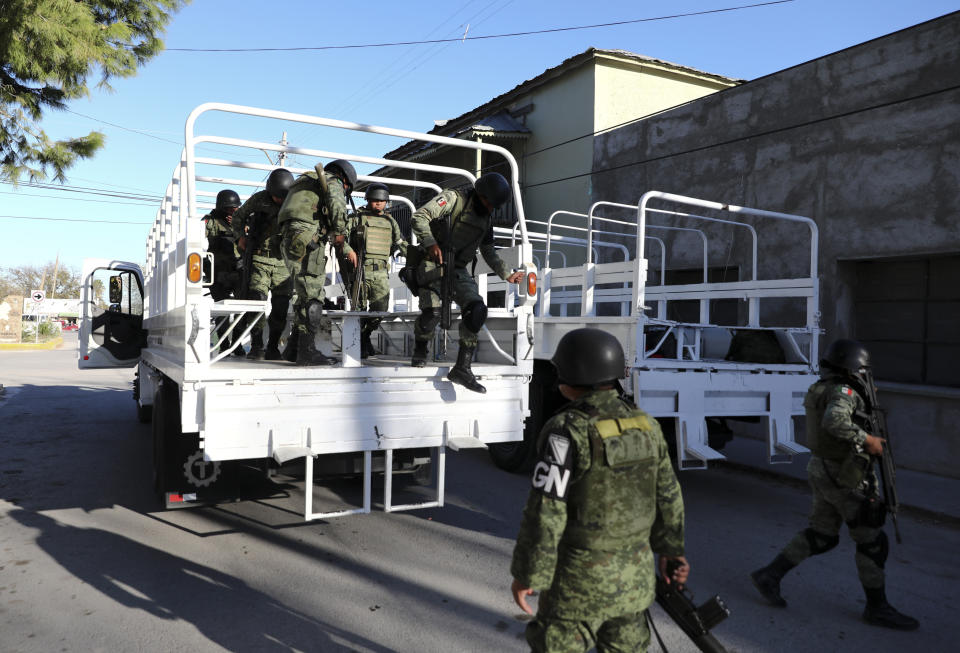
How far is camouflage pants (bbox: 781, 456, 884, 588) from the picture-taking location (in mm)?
3580

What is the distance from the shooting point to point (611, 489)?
2.06 m

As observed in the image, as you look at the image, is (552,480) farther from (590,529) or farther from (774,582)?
(774,582)

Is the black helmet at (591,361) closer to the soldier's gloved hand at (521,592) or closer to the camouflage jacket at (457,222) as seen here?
the soldier's gloved hand at (521,592)

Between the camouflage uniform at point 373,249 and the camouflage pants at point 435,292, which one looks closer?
the camouflage pants at point 435,292

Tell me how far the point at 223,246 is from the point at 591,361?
17.3 feet

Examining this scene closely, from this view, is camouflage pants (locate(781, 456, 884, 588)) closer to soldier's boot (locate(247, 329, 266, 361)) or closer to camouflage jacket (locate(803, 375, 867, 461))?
camouflage jacket (locate(803, 375, 867, 461))

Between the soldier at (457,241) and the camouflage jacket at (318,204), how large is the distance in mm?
538

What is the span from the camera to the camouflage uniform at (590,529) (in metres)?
2.00

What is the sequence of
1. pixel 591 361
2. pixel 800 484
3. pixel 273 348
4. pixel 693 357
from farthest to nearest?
pixel 800 484
pixel 693 357
pixel 273 348
pixel 591 361

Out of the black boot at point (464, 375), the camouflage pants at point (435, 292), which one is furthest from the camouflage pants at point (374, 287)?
the black boot at point (464, 375)

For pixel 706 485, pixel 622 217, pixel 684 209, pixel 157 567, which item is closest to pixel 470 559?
pixel 157 567

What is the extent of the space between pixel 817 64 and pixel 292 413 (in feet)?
29.5

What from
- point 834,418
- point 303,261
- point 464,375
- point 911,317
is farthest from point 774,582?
point 911,317

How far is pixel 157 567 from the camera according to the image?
421 cm
